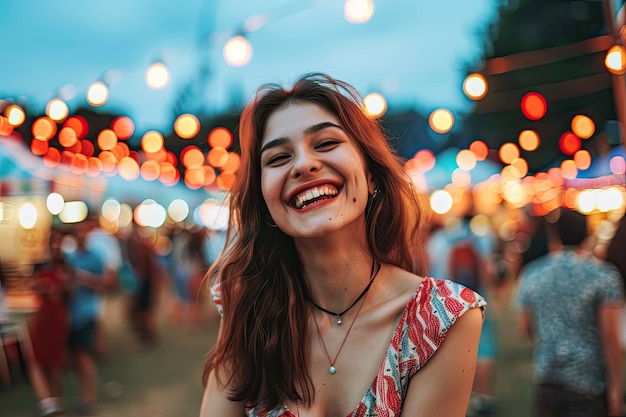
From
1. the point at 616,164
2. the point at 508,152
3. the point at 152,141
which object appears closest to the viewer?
the point at 152,141

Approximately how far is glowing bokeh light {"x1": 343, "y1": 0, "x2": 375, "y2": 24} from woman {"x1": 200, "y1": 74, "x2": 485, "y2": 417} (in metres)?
5.22

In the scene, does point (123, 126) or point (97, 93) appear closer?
point (97, 93)

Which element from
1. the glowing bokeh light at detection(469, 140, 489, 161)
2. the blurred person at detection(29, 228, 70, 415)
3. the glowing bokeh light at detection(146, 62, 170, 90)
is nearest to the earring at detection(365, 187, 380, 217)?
the blurred person at detection(29, 228, 70, 415)

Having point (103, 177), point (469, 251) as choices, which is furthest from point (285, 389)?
point (103, 177)

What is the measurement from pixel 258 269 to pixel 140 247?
27.4ft

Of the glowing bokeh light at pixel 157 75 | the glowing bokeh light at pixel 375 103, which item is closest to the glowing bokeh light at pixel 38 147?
the glowing bokeh light at pixel 157 75

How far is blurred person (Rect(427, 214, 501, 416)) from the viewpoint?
6.05 m

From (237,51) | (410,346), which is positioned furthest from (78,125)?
(410,346)

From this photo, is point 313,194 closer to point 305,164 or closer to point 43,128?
point 305,164

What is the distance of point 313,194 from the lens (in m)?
1.58

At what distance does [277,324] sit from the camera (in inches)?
67.7

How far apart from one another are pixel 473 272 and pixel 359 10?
2.92 meters

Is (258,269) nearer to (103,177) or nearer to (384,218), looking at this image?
(384,218)

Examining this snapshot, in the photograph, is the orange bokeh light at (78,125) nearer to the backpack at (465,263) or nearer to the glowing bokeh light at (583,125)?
the backpack at (465,263)
